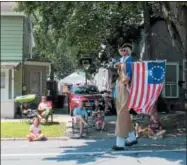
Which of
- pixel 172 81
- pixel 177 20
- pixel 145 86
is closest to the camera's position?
pixel 145 86

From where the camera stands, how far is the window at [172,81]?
21.2m

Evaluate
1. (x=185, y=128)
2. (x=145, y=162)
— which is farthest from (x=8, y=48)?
(x=185, y=128)

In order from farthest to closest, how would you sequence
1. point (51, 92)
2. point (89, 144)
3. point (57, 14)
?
point (51, 92)
point (57, 14)
point (89, 144)

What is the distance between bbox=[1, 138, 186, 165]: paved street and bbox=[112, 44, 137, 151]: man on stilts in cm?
21

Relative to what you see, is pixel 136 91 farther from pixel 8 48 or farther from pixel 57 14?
pixel 57 14

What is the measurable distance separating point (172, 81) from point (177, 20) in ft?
37.0

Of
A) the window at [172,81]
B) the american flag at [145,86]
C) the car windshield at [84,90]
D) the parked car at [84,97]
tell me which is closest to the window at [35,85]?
the american flag at [145,86]

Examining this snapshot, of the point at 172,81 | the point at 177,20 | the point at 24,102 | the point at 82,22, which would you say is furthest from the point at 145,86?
the point at 172,81

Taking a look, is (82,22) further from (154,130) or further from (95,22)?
(154,130)

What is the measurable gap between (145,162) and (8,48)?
5.06 m

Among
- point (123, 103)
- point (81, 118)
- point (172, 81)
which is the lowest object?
point (81, 118)

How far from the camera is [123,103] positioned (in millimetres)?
6746

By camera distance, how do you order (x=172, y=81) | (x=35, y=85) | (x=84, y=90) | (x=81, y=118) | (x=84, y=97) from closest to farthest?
(x=35, y=85), (x=81, y=118), (x=84, y=97), (x=84, y=90), (x=172, y=81)

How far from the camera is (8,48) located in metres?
1.72
